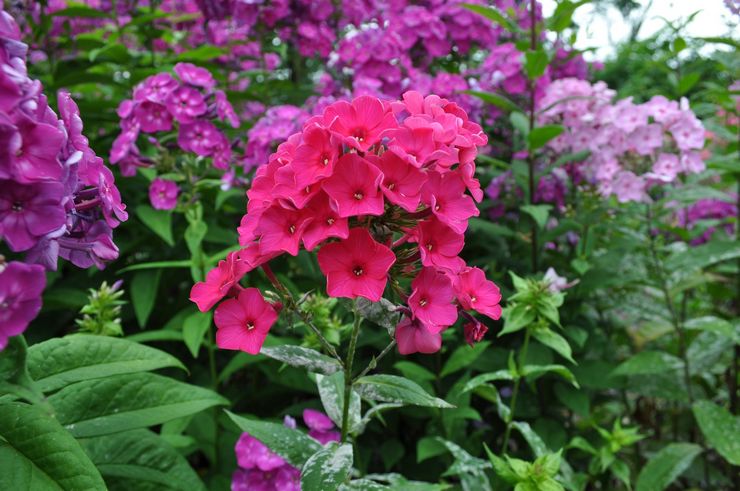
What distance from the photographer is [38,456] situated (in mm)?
Answer: 1131

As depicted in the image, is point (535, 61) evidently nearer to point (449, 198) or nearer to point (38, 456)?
point (449, 198)

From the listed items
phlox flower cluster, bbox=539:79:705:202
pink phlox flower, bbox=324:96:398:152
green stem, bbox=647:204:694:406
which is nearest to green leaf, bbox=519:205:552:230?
phlox flower cluster, bbox=539:79:705:202

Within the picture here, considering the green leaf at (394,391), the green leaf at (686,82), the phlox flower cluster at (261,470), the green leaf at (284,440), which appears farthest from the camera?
the green leaf at (686,82)

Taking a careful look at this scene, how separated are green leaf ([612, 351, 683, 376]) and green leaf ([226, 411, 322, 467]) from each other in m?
1.51

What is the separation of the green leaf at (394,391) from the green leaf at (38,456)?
1.75ft

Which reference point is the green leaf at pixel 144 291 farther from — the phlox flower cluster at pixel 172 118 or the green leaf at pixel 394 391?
the green leaf at pixel 394 391

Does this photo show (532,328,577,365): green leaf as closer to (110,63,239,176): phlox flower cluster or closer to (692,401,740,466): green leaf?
(692,401,740,466): green leaf

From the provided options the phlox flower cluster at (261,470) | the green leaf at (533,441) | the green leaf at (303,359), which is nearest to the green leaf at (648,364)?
the green leaf at (533,441)

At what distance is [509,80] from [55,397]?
8.37 feet

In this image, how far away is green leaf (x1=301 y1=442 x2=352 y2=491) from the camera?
4.12 feet

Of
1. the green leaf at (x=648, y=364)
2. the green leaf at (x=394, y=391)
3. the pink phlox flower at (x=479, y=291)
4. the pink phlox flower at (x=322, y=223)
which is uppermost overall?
the pink phlox flower at (x=322, y=223)

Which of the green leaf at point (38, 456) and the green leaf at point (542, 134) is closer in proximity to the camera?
the green leaf at point (38, 456)

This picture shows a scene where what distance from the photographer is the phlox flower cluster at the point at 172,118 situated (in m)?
2.32

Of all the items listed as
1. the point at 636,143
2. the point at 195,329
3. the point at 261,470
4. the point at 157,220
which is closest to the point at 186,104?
the point at 157,220
